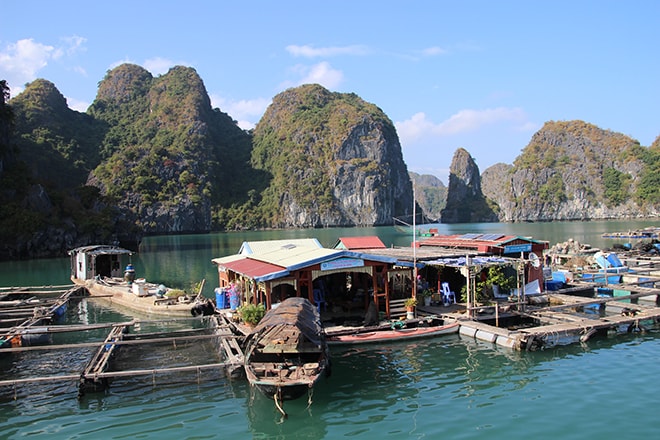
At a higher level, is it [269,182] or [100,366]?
[269,182]

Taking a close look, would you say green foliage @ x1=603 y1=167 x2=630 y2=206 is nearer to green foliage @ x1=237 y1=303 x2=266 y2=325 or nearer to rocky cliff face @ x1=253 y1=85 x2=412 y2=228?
rocky cliff face @ x1=253 y1=85 x2=412 y2=228

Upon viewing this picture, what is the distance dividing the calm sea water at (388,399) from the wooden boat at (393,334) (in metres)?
0.30

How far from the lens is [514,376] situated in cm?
1351

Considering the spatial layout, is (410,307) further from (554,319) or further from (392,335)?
(554,319)

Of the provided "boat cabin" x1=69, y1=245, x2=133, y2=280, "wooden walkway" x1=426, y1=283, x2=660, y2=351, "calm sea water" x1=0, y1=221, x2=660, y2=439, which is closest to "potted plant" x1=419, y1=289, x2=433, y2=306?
"wooden walkway" x1=426, y1=283, x2=660, y2=351

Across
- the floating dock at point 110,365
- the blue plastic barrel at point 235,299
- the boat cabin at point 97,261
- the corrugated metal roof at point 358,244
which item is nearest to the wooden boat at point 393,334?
the floating dock at point 110,365

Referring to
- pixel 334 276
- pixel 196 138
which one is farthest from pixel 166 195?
pixel 334 276

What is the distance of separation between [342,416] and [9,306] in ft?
74.9

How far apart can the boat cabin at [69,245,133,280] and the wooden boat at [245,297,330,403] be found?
2478 cm

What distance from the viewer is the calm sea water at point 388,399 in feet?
34.1

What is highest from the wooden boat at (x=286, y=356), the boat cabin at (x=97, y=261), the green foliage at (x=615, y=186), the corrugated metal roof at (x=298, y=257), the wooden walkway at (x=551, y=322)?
the green foliage at (x=615, y=186)

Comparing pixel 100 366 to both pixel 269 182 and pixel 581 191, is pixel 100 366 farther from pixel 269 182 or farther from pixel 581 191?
pixel 581 191

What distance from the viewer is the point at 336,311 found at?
19281 mm

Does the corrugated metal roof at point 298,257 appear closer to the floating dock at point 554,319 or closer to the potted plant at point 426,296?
the potted plant at point 426,296
